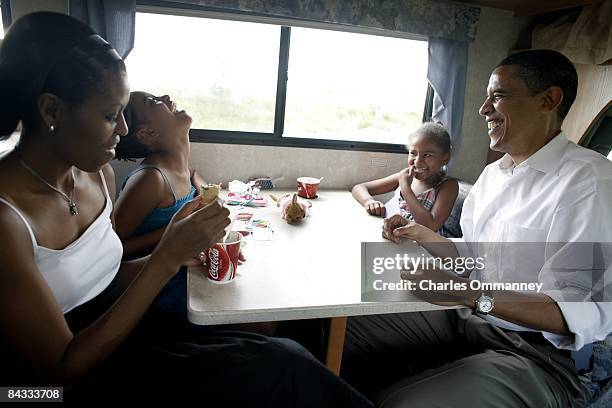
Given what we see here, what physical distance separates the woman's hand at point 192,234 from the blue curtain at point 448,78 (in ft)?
6.50

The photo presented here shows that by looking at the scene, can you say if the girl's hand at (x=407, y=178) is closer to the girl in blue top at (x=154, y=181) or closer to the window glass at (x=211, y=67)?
the window glass at (x=211, y=67)

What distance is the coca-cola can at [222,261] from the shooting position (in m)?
1.04

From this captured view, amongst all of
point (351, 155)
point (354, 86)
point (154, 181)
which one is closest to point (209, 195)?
point (154, 181)

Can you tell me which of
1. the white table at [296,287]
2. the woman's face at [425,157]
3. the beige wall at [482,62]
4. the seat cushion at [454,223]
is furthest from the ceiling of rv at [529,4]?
the white table at [296,287]

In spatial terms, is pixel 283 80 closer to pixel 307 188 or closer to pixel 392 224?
pixel 307 188

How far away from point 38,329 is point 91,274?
0.77ft

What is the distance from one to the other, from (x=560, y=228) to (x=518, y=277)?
210 mm

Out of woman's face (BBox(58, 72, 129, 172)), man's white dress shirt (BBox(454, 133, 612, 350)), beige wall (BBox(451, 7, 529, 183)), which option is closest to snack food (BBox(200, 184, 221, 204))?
woman's face (BBox(58, 72, 129, 172))

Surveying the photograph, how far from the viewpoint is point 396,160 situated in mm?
2596

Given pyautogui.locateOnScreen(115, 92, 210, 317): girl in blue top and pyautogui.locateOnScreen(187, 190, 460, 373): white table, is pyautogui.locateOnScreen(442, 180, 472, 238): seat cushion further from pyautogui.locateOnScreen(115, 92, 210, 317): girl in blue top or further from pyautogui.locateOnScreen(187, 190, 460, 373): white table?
pyautogui.locateOnScreen(115, 92, 210, 317): girl in blue top

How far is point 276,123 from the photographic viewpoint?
2352 mm

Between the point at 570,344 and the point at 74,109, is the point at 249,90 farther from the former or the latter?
the point at 570,344

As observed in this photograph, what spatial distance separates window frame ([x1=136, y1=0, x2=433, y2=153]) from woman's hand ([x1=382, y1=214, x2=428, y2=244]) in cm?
108

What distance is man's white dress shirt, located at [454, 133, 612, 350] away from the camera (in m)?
1.02
